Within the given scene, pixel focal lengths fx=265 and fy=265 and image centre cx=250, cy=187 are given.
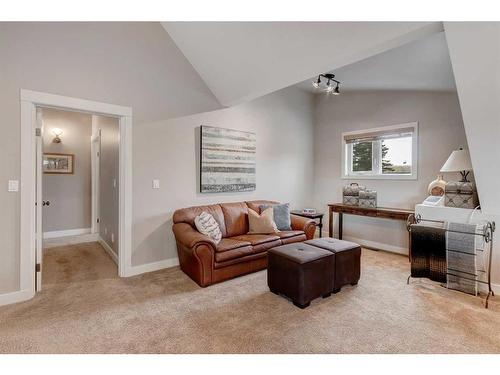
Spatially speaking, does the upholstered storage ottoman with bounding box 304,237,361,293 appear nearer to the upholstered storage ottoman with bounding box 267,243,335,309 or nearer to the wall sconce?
the upholstered storage ottoman with bounding box 267,243,335,309

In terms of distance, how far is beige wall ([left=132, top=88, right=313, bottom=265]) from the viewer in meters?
3.42

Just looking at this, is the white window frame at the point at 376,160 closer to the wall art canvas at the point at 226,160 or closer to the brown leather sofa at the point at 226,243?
the brown leather sofa at the point at 226,243

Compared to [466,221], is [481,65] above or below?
above

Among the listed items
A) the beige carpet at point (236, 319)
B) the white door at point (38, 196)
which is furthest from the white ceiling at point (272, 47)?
the beige carpet at point (236, 319)

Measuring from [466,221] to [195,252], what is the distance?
3.08 meters

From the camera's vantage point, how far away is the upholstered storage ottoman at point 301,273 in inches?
97.8

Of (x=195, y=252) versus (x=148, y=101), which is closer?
(x=195, y=252)

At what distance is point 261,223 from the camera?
3.84 metres
